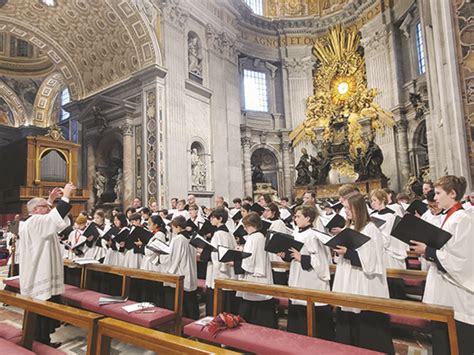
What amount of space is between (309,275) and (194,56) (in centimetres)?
1247

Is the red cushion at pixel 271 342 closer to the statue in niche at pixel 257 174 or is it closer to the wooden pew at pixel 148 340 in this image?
the wooden pew at pixel 148 340

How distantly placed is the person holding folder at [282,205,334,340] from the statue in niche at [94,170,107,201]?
12.5m

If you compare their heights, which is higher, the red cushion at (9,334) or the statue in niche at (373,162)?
the statue in niche at (373,162)

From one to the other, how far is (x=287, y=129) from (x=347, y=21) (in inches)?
248

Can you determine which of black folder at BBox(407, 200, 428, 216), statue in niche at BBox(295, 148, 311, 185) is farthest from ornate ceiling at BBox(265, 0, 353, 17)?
black folder at BBox(407, 200, 428, 216)

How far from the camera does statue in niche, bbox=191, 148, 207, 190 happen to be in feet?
43.5

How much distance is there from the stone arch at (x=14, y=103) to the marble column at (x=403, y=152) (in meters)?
19.4

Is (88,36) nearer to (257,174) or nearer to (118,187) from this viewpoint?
(118,187)

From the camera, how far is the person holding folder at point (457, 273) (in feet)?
8.13

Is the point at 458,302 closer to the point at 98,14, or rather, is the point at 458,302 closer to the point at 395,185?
the point at 395,185

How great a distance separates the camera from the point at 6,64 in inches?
758

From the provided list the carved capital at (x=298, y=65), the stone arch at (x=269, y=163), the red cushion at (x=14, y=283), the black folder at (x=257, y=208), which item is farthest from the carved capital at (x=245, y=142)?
the red cushion at (x=14, y=283)

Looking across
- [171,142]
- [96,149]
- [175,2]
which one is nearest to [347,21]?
[175,2]

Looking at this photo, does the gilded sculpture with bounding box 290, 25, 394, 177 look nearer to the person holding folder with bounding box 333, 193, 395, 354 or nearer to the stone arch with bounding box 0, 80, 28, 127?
the person holding folder with bounding box 333, 193, 395, 354
